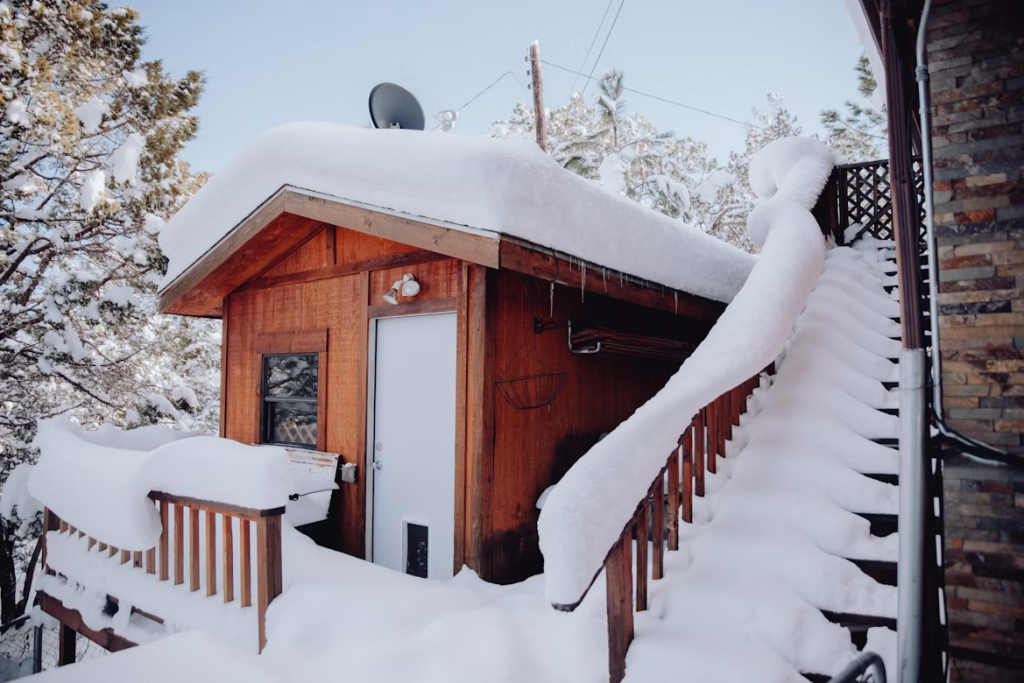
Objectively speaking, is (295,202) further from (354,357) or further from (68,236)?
(68,236)

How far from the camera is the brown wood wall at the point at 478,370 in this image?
166 inches

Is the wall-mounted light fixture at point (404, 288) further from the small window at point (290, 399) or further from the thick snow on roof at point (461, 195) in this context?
the small window at point (290, 399)

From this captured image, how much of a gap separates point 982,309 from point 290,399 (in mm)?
5814

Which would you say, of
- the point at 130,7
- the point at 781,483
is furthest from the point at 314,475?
the point at 130,7

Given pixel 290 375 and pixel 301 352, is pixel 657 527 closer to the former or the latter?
pixel 301 352

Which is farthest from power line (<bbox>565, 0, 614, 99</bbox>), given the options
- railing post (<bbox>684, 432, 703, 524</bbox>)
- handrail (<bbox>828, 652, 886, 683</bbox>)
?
handrail (<bbox>828, 652, 886, 683</bbox>)

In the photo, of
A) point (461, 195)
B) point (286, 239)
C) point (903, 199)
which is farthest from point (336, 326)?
point (903, 199)

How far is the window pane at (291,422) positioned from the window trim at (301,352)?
0.18ft

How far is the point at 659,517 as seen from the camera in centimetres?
257

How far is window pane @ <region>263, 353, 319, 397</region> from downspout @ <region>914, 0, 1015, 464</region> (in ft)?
16.8

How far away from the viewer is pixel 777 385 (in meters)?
3.80

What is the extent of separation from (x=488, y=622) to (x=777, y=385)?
251 centimetres

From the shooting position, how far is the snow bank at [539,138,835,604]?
2.00m

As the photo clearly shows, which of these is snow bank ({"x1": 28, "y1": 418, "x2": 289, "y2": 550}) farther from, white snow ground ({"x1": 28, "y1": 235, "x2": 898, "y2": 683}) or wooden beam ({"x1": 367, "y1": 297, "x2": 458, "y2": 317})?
wooden beam ({"x1": 367, "y1": 297, "x2": 458, "y2": 317})
